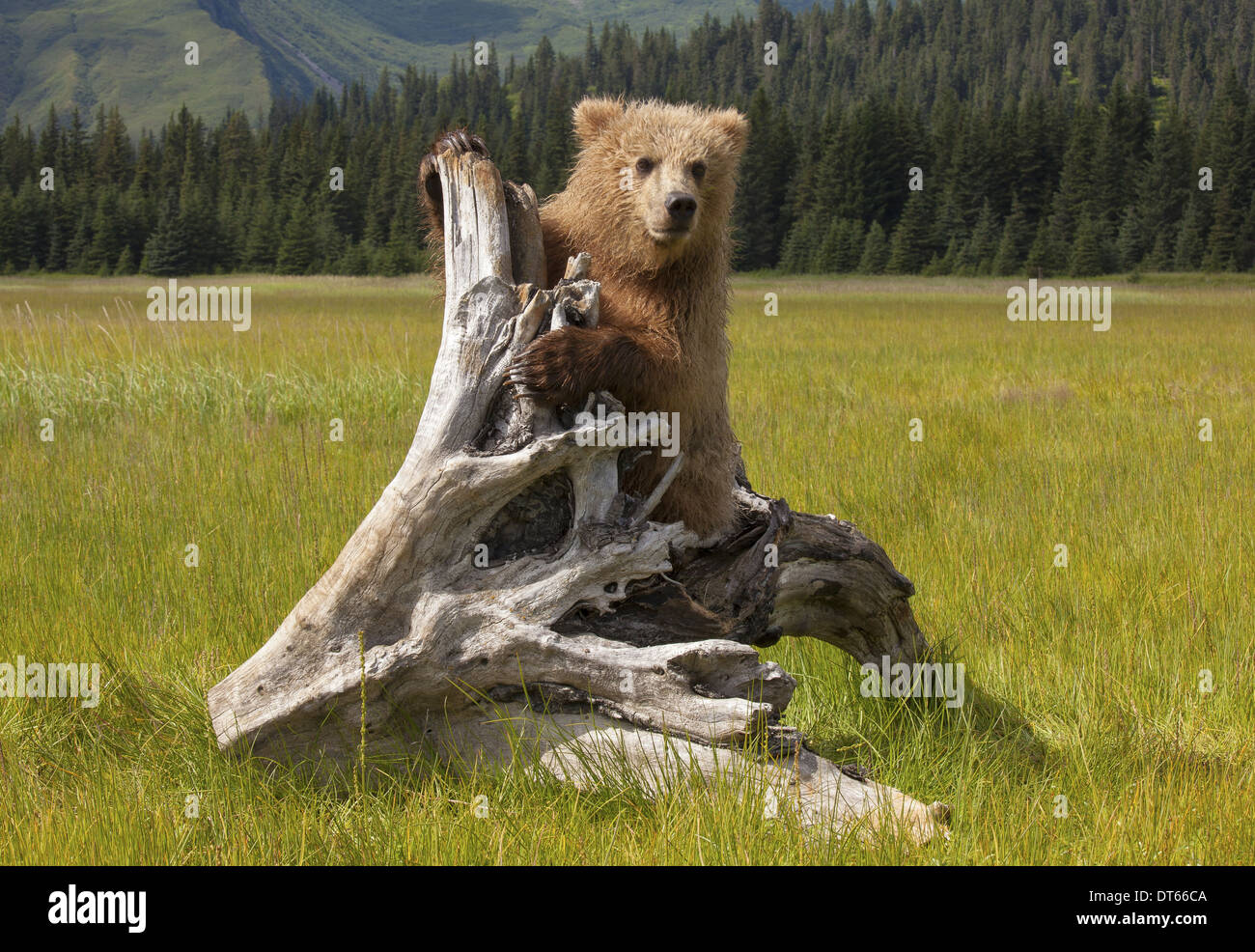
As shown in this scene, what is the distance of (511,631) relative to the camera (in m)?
3.71

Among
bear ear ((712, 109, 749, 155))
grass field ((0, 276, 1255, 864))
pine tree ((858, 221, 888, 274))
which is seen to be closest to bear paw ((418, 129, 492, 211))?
bear ear ((712, 109, 749, 155))

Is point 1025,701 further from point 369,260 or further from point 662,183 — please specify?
point 369,260

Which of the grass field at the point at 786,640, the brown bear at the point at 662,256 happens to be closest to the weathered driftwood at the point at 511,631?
the grass field at the point at 786,640

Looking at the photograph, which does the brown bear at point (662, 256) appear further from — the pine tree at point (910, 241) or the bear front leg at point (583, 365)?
the pine tree at point (910, 241)

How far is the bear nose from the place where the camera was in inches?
171

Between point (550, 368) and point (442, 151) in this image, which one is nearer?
point (550, 368)

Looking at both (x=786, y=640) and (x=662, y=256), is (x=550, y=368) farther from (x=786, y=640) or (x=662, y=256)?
(x=786, y=640)

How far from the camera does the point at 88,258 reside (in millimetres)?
92375

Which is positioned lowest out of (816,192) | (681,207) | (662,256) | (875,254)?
(662,256)

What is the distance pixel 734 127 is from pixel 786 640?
2710 millimetres

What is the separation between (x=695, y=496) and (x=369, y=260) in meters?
81.0

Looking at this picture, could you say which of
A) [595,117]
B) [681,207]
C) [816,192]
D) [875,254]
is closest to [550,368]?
[681,207]

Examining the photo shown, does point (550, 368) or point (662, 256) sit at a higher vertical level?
point (662, 256)

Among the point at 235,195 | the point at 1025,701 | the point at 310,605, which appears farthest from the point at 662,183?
the point at 235,195
